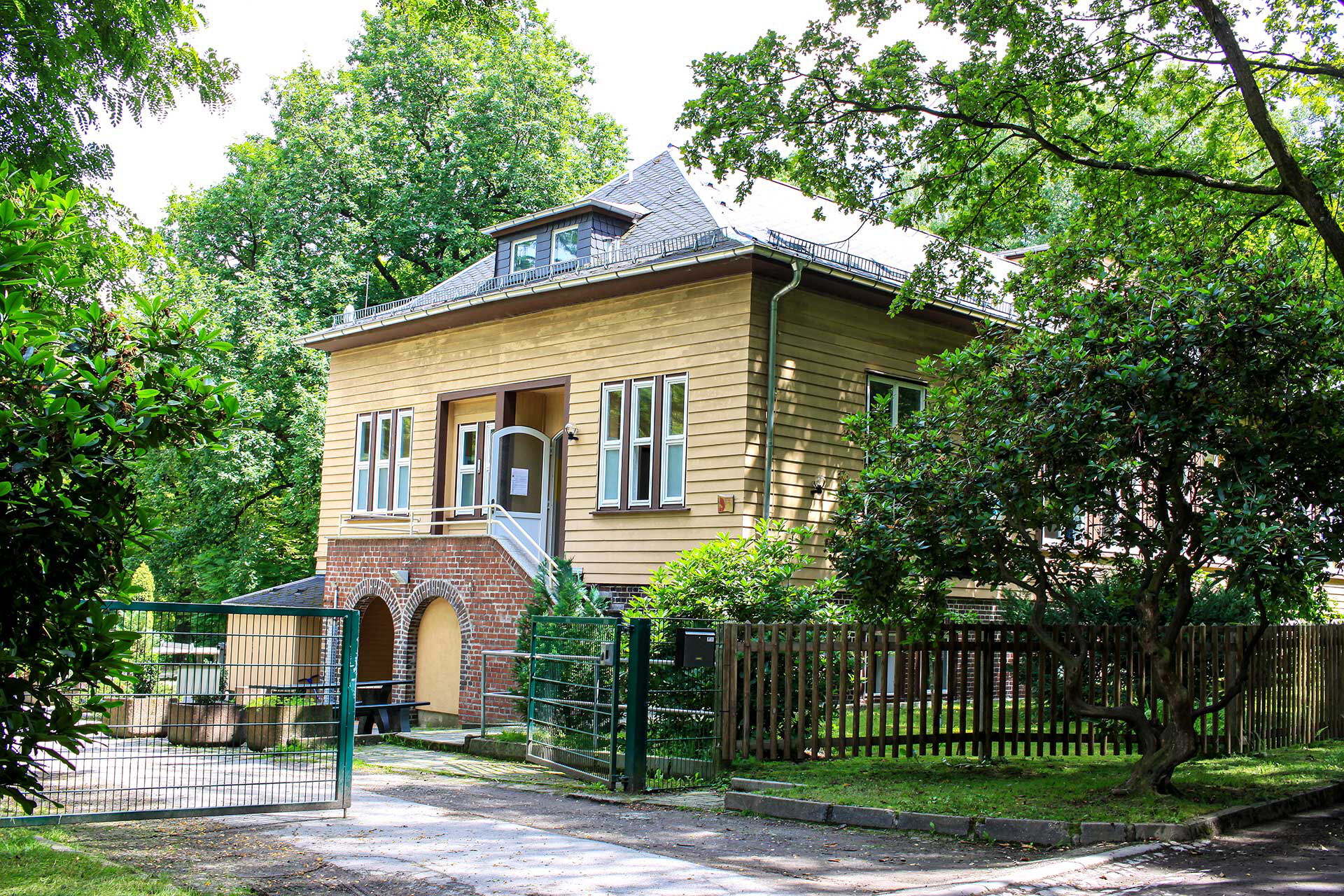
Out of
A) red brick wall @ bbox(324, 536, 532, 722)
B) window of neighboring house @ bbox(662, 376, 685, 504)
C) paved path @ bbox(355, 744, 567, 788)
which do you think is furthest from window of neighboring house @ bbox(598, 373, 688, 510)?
paved path @ bbox(355, 744, 567, 788)

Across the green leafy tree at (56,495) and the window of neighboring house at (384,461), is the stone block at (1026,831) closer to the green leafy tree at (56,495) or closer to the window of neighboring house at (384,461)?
the green leafy tree at (56,495)

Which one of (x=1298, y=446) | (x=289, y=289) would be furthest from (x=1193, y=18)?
(x=289, y=289)

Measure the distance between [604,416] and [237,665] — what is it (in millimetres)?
10795

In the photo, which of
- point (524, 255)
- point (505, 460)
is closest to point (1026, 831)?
point (505, 460)

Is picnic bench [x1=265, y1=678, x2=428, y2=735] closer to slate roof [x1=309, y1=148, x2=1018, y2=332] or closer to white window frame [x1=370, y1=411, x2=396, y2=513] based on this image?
white window frame [x1=370, y1=411, x2=396, y2=513]

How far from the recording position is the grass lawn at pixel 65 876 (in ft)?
19.3

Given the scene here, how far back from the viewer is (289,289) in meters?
36.5

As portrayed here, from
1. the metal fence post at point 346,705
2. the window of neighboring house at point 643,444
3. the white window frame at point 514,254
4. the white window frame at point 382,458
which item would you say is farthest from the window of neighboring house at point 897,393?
the metal fence post at point 346,705

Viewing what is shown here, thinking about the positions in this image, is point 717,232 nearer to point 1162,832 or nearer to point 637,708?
point 637,708

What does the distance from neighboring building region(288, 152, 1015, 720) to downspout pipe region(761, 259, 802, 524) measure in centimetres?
7

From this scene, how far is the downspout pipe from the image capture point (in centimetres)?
1655

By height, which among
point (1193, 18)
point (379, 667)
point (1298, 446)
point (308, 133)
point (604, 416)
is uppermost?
point (308, 133)

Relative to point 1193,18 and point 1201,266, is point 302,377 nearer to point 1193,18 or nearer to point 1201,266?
point 1193,18

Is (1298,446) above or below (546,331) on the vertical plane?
below
